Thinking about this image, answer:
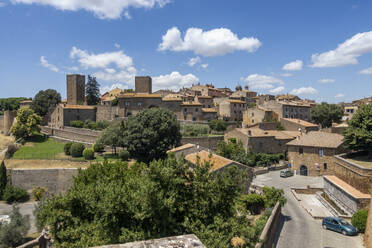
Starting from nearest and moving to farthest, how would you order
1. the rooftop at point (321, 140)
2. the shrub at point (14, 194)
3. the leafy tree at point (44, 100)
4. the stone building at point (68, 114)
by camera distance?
the shrub at point (14, 194), the rooftop at point (321, 140), the stone building at point (68, 114), the leafy tree at point (44, 100)

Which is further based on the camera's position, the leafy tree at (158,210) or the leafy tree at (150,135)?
the leafy tree at (150,135)

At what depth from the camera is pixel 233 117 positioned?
67000mm

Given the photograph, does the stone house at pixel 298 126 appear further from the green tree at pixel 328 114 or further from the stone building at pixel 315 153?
the stone building at pixel 315 153

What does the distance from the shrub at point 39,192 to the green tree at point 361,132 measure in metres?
38.2

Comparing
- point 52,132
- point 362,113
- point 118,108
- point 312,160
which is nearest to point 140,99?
point 118,108

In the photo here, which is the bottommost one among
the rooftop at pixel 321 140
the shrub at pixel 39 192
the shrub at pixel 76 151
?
the shrub at pixel 39 192

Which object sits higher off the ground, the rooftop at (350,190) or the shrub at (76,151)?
the shrub at (76,151)

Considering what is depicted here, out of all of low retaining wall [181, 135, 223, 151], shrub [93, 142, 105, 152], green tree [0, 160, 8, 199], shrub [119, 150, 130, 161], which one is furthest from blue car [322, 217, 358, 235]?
green tree [0, 160, 8, 199]

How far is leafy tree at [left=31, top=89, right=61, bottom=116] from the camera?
201 ft

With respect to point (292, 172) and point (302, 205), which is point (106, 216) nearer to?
point (302, 205)

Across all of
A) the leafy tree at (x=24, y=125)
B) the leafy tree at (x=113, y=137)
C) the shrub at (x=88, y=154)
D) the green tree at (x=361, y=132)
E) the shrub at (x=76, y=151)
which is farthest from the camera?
the leafy tree at (x=24, y=125)

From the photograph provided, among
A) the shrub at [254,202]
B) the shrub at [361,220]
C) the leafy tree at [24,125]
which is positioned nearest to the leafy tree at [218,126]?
the shrub at [254,202]

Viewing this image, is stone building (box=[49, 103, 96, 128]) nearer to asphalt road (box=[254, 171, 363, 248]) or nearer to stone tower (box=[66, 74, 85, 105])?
stone tower (box=[66, 74, 85, 105])

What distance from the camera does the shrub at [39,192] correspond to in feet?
104
